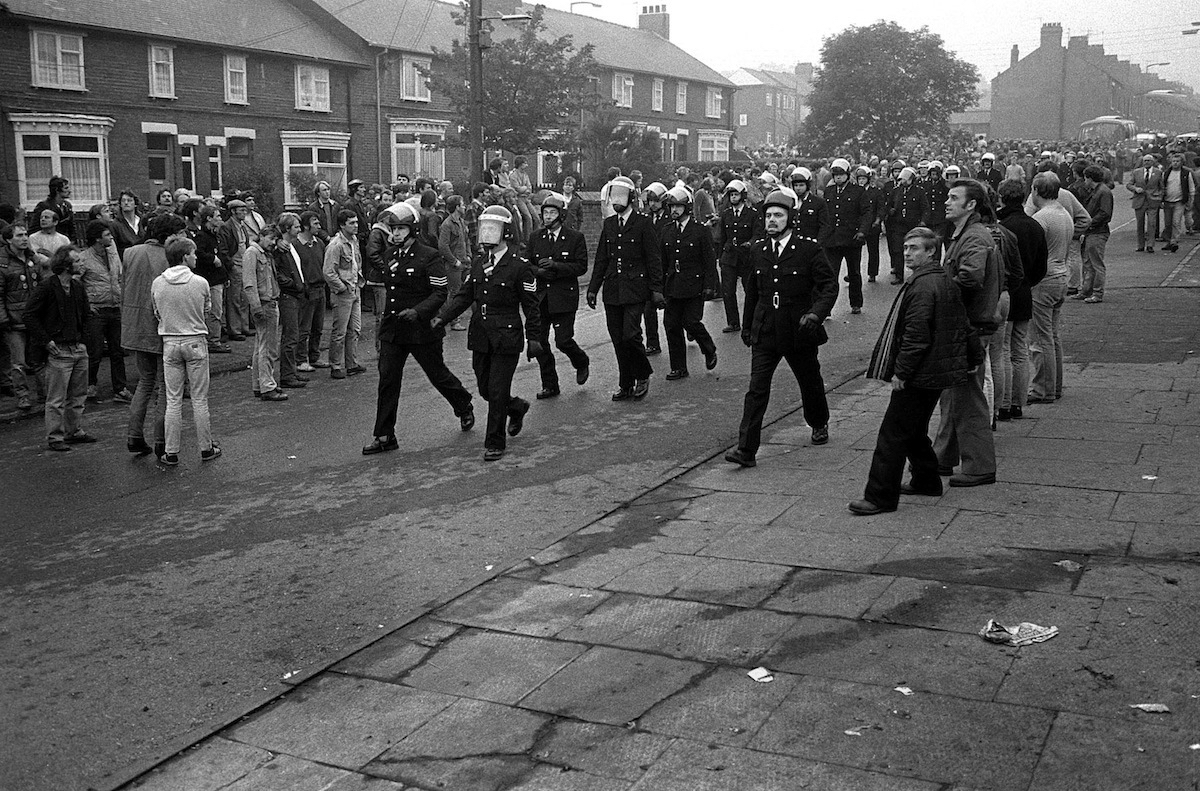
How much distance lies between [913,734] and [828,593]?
1.63 m

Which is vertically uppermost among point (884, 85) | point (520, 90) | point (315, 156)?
point (884, 85)

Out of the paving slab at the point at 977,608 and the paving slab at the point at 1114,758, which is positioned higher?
the paving slab at the point at 977,608

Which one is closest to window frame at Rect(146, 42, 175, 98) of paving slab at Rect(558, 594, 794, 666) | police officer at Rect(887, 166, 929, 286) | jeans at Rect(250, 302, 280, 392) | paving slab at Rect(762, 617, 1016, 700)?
police officer at Rect(887, 166, 929, 286)

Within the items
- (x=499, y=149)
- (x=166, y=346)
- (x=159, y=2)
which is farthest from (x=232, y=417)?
(x=159, y=2)

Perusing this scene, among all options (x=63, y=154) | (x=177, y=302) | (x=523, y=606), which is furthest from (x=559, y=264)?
(x=63, y=154)

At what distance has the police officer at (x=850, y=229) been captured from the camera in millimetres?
17062

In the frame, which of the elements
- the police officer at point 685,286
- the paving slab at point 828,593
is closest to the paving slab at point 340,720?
the paving slab at point 828,593

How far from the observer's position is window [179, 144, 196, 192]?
115ft

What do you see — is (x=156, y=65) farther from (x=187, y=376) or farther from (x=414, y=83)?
(x=187, y=376)

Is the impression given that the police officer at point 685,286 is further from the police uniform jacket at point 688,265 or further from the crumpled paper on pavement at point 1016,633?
the crumpled paper on pavement at point 1016,633

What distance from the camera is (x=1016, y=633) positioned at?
18.2ft

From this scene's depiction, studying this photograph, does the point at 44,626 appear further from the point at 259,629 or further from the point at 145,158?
the point at 145,158

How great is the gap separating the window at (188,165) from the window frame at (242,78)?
1930mm

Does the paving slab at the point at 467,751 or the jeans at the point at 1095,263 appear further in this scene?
the jeans at the point at 1095,263
